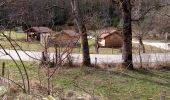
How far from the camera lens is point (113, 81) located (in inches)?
731

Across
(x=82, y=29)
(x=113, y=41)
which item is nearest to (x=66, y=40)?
(x=82, y=29)

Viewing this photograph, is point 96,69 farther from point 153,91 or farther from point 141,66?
point 153,91

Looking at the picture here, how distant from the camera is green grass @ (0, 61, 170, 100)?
15.5 meters

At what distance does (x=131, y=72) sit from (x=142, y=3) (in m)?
8.79

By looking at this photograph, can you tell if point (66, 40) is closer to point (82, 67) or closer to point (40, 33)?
point (82, 67)

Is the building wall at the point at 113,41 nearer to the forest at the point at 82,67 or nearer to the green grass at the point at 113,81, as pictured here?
the forest at the point at 82,67

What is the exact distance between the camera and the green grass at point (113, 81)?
15.5 metres

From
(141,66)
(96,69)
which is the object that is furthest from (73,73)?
(141,66)

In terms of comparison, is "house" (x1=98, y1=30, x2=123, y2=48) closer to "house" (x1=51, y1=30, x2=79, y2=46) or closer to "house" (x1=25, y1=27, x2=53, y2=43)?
"house" (x1=25, y1=27, x2=53, y2=43)

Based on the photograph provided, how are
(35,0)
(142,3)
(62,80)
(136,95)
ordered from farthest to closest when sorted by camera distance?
(35,0)
(142,3)
(62,80)
(136,95)

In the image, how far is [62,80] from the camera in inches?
714

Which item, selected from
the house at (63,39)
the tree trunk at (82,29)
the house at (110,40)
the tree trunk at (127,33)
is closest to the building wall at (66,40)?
the house at (63,39)

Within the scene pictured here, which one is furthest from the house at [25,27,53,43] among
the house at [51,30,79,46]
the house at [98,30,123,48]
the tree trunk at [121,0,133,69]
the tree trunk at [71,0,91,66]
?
the house at [98,30,123,48]

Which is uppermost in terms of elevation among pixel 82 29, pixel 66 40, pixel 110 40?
pixel 82 29
